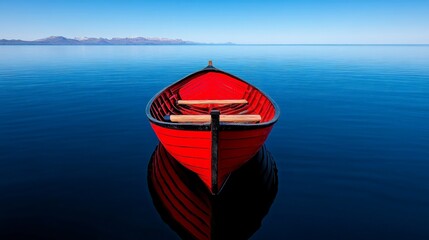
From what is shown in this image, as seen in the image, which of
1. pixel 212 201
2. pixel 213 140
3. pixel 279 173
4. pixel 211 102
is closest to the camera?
pixel 213 140

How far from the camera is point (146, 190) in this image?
8617 mm

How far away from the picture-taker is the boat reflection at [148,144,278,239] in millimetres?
6707

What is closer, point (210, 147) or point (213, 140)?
point (213, 140)

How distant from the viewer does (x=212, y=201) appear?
7.51 metres

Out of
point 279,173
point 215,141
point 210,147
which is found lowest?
point 279,173

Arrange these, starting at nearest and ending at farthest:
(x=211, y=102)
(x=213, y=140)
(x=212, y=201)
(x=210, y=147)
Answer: (x=213, y=140) < (x=210, y=147) < (x=212, y=201) < (x=211, y=102)

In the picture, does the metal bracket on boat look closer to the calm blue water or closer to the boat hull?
the boat hull

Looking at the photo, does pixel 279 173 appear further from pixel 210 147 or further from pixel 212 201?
pixel 210 147

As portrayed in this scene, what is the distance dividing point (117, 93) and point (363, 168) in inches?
834

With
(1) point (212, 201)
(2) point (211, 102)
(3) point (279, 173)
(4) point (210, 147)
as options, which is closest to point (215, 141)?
(4) point (210, 147)

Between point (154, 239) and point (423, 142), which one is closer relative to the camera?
point (154, 239)

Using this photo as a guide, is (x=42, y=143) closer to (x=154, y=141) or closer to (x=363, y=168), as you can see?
(x=154, y=141)

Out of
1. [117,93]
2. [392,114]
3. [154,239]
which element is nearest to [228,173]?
[154,239]

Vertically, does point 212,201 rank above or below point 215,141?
below
